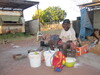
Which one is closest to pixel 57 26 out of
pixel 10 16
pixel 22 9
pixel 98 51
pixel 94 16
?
pixel 22 9

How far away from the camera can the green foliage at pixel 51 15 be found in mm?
21406

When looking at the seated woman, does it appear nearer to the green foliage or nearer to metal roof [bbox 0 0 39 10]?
metal roof [bbox 0 0 39 10]

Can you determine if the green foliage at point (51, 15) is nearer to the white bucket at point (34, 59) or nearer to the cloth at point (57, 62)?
the white bucket at point (34, 59)

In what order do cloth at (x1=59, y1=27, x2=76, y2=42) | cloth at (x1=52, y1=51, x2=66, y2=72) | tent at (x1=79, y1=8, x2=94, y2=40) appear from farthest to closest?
tent at (x1=79, y1=8, x2=94, y2=40), cloth at (x1=59, y1=27, x2=76, y2=42), cloth at (x1=52, y1=51, x2=66, y2=72)

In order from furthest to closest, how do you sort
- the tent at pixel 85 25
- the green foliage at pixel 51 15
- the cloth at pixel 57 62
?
1. the green foliage at pixel 51 15
2. the tent at pixel 85 25
3. the cloth at pixel 57 62

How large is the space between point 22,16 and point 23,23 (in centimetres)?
76

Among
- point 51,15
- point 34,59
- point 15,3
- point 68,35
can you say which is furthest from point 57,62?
point 51,15

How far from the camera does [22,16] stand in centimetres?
1122

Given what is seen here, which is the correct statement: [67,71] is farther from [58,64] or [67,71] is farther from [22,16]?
[22,16]

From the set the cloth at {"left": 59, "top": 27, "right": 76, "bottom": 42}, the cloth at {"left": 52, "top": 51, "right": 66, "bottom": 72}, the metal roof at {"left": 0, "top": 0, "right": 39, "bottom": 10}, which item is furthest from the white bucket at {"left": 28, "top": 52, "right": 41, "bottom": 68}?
the metal roof at {"left": 0, "top": 0, "right": 39, "bottom": 10}

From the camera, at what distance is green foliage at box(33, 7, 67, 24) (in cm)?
2141

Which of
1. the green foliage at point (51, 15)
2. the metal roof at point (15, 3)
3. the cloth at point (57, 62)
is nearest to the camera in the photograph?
the cloth at point (57, 62)

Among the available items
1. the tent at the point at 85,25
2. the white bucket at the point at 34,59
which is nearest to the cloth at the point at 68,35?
the white bucket at the point at 34,59

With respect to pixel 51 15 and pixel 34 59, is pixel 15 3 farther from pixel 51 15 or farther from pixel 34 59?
pixel 51 15
